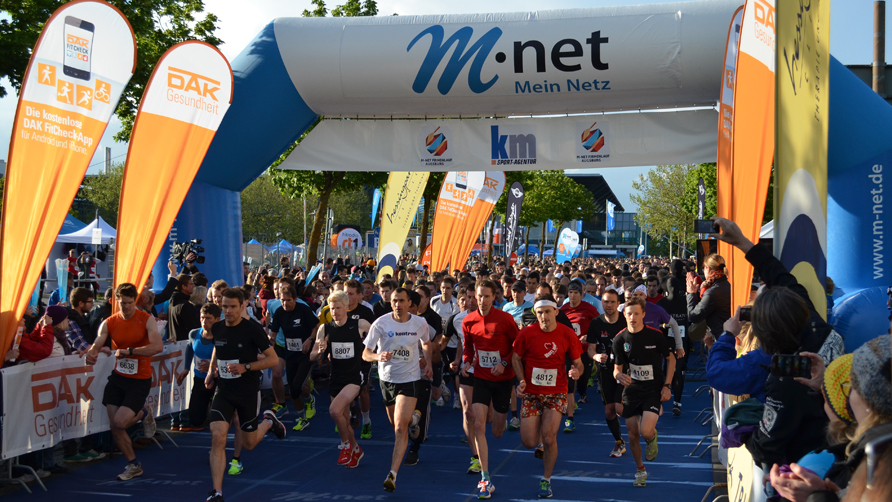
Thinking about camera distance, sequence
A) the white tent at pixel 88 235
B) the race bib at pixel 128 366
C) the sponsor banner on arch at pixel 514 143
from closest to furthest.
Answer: the race bib at pixel 128 366 → the sponsor banner on arch at pixel 514 143 → the white tent at pixel 88 235

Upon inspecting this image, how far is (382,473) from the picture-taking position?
7.75 meters

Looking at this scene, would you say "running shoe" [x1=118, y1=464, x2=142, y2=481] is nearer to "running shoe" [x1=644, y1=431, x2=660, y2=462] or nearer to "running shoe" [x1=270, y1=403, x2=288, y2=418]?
"running shoe" [x1=270, y1=403, x2=288, y2=418]

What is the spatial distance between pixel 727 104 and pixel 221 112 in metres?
5.51

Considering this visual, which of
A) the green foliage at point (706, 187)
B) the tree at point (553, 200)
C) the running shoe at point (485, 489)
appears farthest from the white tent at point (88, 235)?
the tree at point (553, 200)

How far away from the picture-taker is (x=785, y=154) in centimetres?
442

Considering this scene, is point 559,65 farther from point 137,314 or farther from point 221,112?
point 137,314

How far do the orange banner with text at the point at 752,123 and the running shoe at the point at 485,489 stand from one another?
2.70 m

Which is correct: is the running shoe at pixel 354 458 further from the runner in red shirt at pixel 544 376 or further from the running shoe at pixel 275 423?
the runner in red shirt at pixel 544 376

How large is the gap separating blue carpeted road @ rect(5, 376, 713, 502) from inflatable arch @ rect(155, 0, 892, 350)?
2498mm

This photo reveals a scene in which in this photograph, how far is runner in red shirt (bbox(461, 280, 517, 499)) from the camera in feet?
24.9

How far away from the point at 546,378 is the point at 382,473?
2003 mm

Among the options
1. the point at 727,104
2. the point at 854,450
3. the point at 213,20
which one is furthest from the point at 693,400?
the point at 213,20

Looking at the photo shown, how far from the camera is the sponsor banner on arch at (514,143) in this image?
9.51 m

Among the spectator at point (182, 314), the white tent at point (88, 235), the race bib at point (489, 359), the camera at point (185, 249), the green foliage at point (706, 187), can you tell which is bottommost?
the race bib at point (489, 359)
